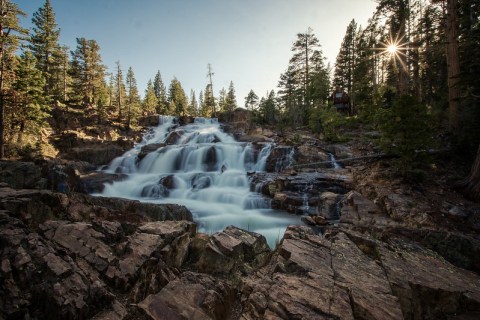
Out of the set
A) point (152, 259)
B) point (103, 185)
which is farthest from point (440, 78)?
point (103, 185)

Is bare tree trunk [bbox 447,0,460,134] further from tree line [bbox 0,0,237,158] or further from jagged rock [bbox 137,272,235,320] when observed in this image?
tree line [bbox 0,0,237,158]

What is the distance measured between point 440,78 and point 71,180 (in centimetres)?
3118

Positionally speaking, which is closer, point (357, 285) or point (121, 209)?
point (357, 285)

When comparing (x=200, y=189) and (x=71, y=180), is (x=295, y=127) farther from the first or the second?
(x=71, y=180)

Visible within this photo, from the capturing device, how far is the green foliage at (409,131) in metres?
9.27

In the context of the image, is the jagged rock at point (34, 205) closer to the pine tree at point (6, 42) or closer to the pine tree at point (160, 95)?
the pine tree at point (6, 42)

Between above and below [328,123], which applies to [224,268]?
below

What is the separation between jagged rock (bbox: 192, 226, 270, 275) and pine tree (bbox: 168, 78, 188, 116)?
59.3 meters

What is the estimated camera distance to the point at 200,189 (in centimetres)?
1689

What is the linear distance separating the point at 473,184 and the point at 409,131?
2.85 metres

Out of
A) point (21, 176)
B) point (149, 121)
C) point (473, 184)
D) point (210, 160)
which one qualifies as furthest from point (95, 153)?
point (473, 184)

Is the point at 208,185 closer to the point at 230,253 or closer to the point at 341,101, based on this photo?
the point at 230,253

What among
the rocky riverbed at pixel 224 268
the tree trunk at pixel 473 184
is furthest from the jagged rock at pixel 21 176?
the tree trunk at pixel 473 184

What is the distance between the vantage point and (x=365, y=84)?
1264 inches
